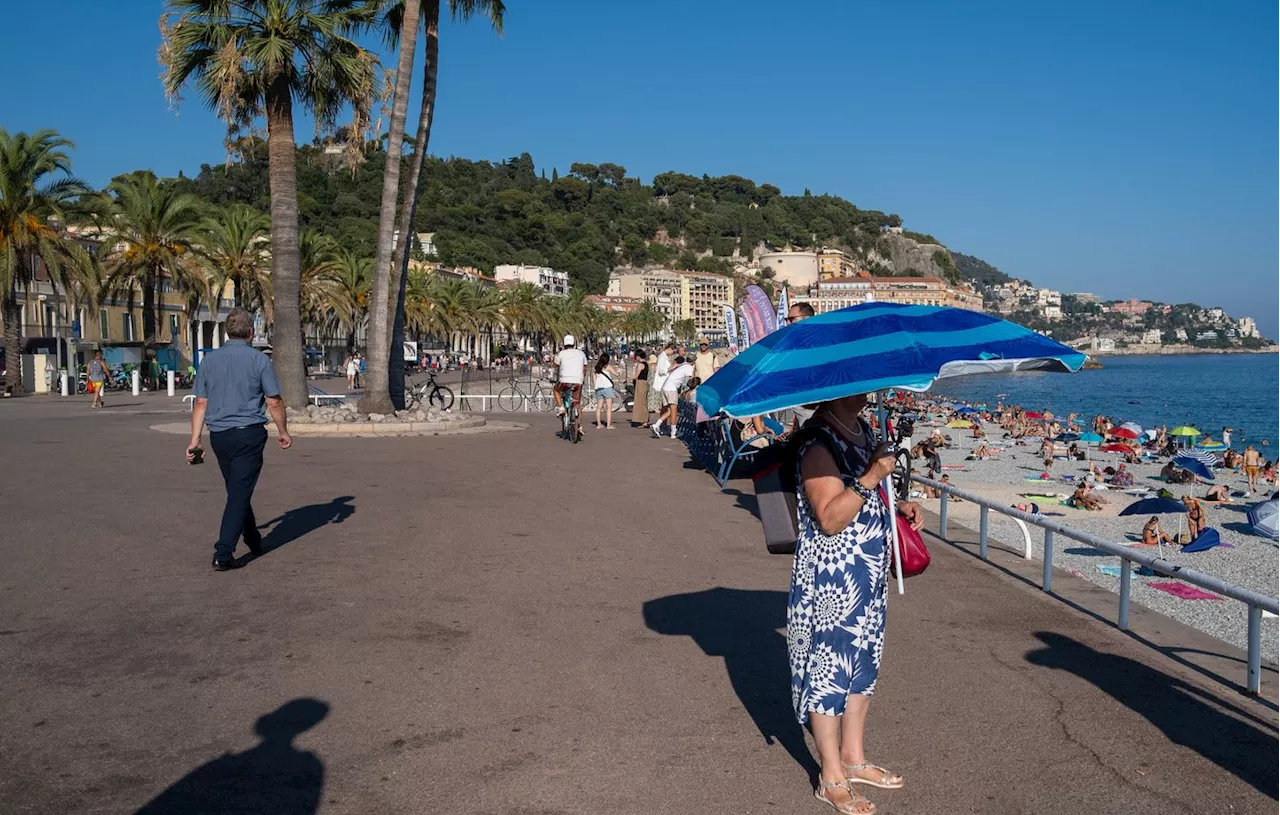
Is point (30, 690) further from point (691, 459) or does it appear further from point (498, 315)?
point (498, 315)

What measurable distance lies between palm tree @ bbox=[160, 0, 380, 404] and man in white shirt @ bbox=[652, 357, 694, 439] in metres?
6.87

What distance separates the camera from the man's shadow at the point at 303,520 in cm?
880

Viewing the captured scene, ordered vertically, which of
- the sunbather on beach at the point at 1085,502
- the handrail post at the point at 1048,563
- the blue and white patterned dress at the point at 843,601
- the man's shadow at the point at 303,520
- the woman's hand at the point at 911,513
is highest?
the woman's hand at the point at 911,513

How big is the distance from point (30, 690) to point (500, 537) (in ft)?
14.7

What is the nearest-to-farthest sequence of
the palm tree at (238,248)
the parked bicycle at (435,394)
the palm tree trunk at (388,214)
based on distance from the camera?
the palm tree trunk at (388,214) → the parked bicycle at (435,394) → the palm tree at (238,248)

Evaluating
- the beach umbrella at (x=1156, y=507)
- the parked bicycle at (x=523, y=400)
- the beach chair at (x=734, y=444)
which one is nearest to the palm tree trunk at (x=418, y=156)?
the parked bicycle at (x=523, y=400)

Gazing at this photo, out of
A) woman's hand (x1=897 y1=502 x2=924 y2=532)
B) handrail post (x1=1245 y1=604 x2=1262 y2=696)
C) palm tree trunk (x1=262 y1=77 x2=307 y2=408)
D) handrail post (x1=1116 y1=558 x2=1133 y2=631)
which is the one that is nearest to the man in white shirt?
palm tree trunk (x1=262 y1=77 x2=307 y2=408)

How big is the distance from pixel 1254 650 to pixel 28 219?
125 ft

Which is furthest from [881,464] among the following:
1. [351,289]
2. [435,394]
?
[351,289]

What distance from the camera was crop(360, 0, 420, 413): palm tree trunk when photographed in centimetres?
1953

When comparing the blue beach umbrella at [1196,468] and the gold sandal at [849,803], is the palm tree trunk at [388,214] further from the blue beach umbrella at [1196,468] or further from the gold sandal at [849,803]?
the gold sandal at [849,803]

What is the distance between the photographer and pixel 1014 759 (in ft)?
14.0

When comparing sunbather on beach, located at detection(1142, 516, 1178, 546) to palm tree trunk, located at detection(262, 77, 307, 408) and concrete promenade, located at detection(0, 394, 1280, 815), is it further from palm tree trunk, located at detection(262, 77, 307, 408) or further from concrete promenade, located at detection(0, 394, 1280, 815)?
palm tree trunk, located at detection(262, 77, 307, 408)

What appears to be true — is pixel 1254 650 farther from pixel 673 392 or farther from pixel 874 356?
pixel 673 392
